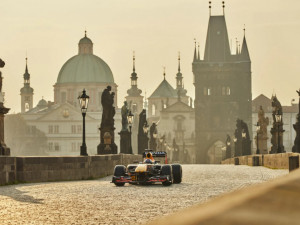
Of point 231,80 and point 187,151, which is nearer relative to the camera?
point 231,80

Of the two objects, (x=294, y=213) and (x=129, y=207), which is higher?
(x=294, y=213)

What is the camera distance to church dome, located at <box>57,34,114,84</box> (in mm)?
166500

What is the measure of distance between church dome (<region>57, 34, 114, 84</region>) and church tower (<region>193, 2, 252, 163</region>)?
28555 mm

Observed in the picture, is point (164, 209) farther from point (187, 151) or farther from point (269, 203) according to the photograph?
point (187, 151)

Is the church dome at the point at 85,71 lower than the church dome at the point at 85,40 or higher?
lower

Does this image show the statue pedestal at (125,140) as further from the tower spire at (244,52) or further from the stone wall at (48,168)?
the tower spire at (244,52)

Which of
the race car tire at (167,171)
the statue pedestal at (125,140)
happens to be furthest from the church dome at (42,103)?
the race car tire at (167,171)

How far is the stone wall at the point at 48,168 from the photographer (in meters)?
19.1

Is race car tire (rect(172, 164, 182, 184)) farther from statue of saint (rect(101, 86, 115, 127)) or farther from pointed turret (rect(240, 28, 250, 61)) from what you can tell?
pointed turret (rect(240, 28, 250, 61))

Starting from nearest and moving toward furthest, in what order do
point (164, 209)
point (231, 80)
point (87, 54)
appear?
point (164, 209)
point (231, 80)
point (87, 54)

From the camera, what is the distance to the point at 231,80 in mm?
143625

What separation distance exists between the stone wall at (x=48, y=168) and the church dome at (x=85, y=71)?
14114 centimetres

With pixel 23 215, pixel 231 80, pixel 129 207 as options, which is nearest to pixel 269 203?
pixel 23 215

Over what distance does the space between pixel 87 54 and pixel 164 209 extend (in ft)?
534
